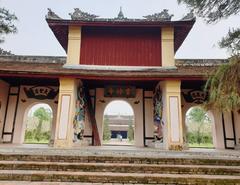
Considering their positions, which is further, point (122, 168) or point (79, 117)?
point (79, 117)

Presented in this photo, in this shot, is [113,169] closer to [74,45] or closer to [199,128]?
[74,45]

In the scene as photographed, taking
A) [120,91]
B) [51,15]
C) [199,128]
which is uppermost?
[51,15]

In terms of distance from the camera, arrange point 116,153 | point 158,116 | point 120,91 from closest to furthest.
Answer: point 116,153 → point 158,116 → point 120,91

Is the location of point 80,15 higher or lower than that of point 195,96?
higher

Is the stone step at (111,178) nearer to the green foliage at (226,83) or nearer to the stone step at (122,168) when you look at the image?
the stone step at (122,168)

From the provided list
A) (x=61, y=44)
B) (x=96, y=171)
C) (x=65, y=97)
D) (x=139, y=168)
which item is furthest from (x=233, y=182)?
(x=61, y=44)

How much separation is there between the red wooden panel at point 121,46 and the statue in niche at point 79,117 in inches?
70.4

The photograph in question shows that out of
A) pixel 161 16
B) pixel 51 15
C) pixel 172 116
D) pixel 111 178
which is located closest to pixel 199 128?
pixel 161 16

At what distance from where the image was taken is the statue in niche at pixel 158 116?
8.51m

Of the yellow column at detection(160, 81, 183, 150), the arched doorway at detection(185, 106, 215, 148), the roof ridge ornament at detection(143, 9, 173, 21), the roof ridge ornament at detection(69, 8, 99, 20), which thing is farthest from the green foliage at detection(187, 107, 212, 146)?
the roof ridge ornament at detection(69, 8, 99, 20)

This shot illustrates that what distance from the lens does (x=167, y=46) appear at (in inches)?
384

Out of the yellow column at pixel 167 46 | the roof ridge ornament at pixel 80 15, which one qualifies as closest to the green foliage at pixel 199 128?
the yellow column at pixel 167 46

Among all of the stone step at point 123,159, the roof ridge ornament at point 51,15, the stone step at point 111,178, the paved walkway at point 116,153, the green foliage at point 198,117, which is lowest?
the stone step at point 111,178

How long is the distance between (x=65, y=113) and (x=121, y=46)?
4457 millimetres
